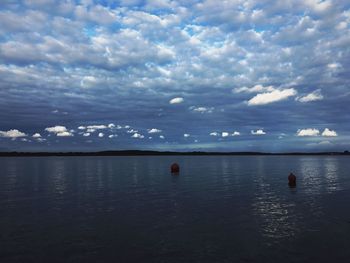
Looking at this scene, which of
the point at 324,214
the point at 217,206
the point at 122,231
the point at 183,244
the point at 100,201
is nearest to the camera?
the point at 183,244

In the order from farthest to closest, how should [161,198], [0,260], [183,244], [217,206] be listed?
[161,198] → [217,206] → [183,244] → [0,260]

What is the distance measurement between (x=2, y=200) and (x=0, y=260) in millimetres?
26565

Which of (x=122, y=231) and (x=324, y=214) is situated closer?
(x=122, y=231)

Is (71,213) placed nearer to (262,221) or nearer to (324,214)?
(262,221)

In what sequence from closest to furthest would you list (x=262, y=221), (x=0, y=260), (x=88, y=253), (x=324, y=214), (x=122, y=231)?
1. (x=0, y=260)
2. (x=88, y=253)
3. (x=122, y=231)
4. (x=262, y=221)
5. (x=324, y=214)

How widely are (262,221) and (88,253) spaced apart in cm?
1654

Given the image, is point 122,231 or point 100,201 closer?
point 122,231

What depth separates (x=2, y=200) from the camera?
42844 mm

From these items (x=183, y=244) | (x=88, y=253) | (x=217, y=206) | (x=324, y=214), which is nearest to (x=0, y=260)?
(x=88, y=253)

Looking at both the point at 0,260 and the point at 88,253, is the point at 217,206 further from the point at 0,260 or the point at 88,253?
the point at 0,260

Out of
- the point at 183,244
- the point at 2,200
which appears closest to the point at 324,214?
the point at 183,244

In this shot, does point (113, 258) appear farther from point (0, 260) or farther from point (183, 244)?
point (0, 260)

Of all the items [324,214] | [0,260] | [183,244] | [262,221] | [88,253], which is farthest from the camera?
[324,214]

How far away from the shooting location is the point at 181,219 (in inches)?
1209
